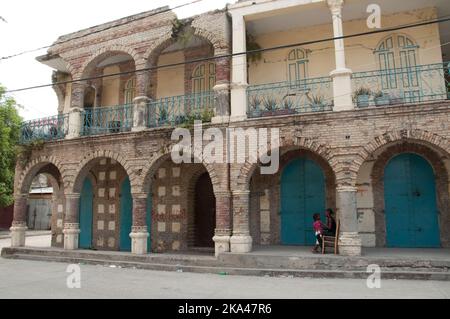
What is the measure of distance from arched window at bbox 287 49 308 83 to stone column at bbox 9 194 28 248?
417 inches

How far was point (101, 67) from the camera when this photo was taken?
15.7m

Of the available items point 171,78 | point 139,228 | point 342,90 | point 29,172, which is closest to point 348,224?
point 342,90

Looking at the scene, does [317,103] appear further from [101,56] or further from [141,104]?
[101,56]

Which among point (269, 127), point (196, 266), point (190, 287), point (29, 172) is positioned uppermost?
point (269, 127)

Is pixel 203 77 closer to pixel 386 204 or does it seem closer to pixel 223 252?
pixel 223 252

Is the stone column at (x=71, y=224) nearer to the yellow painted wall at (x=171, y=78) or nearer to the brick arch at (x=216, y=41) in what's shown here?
the yellow painted wall at (x=171, y=78)

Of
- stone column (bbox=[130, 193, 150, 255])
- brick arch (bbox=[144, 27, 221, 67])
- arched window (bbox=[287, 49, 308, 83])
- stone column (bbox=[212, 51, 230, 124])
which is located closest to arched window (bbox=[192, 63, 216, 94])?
brick arch (bbox=[144, 27, 221, 67])

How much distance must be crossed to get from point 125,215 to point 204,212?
3132 millimetres

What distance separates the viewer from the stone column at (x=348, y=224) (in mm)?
9477

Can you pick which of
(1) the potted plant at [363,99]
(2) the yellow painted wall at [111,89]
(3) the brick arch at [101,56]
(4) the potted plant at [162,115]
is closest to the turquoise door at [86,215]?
(2) the yellow painted wall at [111,89]

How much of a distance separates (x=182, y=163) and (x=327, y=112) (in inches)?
210

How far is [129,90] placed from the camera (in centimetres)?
1496

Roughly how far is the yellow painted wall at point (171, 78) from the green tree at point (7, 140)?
11692 millimetres

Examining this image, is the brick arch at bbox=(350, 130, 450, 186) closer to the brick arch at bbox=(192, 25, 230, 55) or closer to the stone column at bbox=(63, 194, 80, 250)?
the brick arch at bbox=(192, 25, 230, 55)
